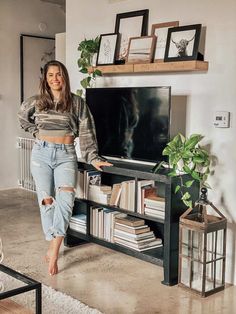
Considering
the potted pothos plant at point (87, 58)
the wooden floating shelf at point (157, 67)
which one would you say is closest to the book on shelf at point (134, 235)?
the wooden floating shelf at point (157, 67)

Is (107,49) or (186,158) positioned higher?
(107,49)

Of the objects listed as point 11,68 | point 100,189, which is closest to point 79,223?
point 100,189

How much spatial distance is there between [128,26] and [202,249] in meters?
1.82

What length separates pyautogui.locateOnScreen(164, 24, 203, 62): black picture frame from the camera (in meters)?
3.12

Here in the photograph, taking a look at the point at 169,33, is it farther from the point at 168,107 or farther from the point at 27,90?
the point at 27,90

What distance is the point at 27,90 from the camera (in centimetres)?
625

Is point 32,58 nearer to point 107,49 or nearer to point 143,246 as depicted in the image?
point 107,49

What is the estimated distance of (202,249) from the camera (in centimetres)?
292

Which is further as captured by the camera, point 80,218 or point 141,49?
point 80,218

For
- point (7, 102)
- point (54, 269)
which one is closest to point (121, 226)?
point (54, 269)

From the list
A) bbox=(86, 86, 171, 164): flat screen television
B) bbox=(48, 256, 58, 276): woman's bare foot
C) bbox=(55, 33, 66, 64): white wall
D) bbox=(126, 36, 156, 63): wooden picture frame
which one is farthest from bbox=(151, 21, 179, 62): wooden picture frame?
bbox=(55, 33, 66, 64): white wall

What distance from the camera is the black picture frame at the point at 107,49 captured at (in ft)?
12.3

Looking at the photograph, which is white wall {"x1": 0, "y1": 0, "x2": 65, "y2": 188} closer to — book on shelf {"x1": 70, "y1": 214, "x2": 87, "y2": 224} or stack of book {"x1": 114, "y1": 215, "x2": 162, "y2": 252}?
book on shelf {"x1": 70, "y1": 214, "x2": 87, "y2": 224}

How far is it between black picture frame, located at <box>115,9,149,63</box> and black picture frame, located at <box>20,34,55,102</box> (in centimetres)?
266
